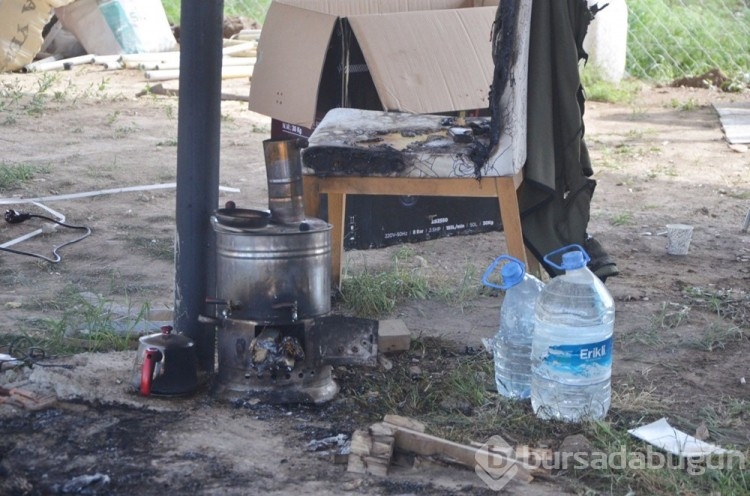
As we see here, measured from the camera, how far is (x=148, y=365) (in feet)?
10.2

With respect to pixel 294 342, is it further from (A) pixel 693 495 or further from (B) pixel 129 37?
(B) pixel 129 37

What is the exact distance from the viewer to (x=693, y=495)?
264 cm

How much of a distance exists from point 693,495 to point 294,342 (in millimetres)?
1265

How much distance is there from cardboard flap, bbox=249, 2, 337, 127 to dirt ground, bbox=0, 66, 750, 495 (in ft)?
2.72

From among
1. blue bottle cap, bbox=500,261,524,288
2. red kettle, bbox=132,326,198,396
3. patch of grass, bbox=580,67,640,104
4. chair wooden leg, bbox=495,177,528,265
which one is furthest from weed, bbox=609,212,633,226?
patch of grass, bbox=580,67,640,104

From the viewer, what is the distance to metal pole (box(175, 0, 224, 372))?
3.24 meters

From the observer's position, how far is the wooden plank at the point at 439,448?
8.98 feet

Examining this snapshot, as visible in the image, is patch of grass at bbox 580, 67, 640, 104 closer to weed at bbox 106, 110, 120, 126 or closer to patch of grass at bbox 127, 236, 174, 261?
weed at bbox 106, 110, 120, 126

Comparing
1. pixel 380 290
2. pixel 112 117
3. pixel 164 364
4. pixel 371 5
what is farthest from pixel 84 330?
pixel 112 117

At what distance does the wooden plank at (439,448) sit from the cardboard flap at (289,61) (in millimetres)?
2305

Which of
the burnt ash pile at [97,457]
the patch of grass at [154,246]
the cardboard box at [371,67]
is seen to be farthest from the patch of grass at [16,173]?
the burnt ash pile at [97,457]

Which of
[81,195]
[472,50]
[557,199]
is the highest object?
[472,50]

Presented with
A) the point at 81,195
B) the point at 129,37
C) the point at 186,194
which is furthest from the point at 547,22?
the point at 129,37
